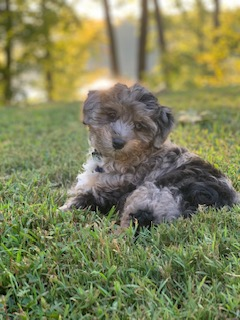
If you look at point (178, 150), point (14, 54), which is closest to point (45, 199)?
point (178, 150)

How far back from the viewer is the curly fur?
3.86 metres

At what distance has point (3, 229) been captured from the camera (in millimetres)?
3682

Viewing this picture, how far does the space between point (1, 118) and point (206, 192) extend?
25.7 feet

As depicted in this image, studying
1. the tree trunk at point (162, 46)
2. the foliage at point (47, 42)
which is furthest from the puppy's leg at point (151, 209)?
the tree trunk at point (162, 46)

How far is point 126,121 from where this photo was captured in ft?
13.3

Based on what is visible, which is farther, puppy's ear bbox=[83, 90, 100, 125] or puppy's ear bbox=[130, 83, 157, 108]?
puppy's ear bbox=[83, 90, 100, 125]

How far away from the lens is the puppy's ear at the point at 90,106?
164 inches

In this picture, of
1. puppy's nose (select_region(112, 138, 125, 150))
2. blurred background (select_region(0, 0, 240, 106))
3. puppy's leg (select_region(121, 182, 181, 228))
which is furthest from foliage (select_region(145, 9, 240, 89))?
puppy's leg (select_region(121, 182, 181, 228))

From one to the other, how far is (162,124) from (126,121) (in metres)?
0.34

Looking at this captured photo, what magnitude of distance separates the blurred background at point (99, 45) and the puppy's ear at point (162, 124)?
51.5 ft

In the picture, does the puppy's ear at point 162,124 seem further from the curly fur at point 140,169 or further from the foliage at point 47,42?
the foliage at point 47,42

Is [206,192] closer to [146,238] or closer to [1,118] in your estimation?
[146,238]

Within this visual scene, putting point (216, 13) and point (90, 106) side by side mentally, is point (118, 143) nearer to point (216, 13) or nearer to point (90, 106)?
point (90, 106)

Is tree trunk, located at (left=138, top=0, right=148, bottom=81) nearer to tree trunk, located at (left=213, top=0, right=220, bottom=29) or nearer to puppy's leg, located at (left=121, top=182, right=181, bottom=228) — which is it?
tree trunk, located at (left=213, top=0, right=220, bottom=29)
